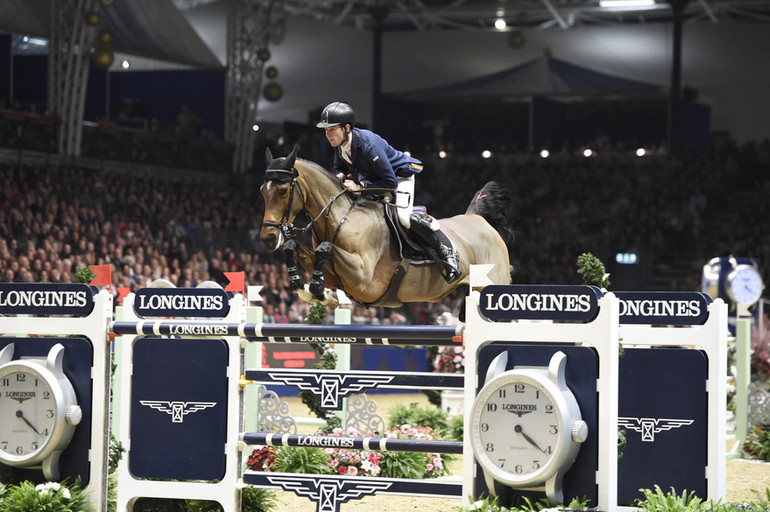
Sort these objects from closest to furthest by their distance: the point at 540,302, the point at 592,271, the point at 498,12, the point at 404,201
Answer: the point at 540,302 < the point at 592,271 < the point at 404,201 < the point at 498,12

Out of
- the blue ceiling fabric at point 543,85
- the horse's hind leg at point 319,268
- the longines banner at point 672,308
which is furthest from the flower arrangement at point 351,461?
the blue ceiling fabric at point 543,85

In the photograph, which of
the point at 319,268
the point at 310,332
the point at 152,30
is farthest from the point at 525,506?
the point at 152,30

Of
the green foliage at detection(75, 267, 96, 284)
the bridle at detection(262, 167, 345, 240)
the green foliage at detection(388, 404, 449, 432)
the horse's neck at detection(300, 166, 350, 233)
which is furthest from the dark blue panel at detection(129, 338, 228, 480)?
the green foliage at detection(388, 404, 449, 432)

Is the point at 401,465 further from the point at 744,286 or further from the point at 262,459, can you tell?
the point at 744,286

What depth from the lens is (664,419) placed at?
4.79 metres

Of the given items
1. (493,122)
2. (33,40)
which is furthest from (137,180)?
(493,122)

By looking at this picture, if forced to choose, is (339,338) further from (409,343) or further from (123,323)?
(123,323)

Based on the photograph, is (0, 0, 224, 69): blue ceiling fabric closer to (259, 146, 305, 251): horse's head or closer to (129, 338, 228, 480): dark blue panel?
(259, 146, 305, 251): horse's head

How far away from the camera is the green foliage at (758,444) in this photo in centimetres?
859

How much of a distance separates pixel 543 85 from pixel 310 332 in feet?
64.9

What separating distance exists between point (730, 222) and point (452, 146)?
6709 millimetres

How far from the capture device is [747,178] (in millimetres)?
22859

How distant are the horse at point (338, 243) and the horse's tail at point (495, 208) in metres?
0.90

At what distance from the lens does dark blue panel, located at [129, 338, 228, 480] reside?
475cm
